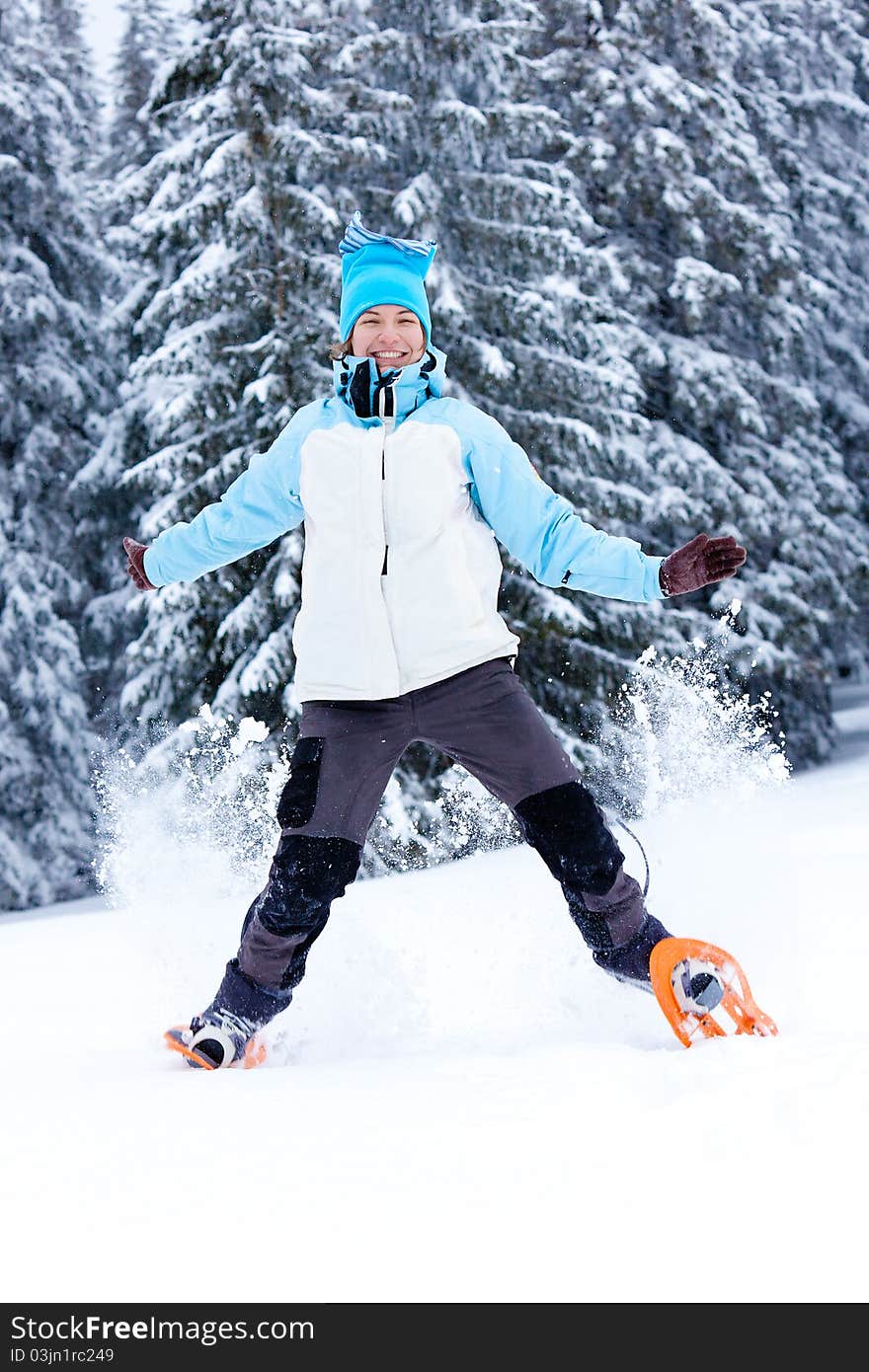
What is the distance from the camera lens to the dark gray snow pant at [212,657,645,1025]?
3336mm

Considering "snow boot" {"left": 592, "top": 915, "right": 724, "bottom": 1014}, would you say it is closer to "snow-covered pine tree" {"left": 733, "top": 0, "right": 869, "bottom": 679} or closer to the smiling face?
the smiling face

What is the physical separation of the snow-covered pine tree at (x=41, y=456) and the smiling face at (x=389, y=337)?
12.6 meters

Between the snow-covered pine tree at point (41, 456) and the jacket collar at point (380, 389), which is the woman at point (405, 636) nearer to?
the jacket collar at point (380, 389)

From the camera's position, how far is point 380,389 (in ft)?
11.0

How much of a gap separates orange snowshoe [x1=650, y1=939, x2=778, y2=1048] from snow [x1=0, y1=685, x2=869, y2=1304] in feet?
0.36

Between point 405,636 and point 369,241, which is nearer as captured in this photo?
point 405,636

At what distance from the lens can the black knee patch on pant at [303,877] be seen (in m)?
3.33

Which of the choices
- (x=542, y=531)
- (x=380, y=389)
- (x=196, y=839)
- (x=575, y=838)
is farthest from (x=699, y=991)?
(x=196, y=839)

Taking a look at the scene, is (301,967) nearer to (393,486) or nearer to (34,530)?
(393,486)

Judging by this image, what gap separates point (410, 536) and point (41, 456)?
46.5 ft

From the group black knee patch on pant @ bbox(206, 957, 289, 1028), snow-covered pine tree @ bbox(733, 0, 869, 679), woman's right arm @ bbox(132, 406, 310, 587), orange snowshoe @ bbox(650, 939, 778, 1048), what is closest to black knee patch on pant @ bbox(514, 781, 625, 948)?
orange snowshoe @ bbox(650, 939, 778, 1048)

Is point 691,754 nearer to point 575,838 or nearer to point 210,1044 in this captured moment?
point 575,838

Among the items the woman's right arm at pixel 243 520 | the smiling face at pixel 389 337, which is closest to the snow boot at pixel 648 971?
the woman's right arm at pixel 243 520

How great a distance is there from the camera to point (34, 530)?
16.3 m
